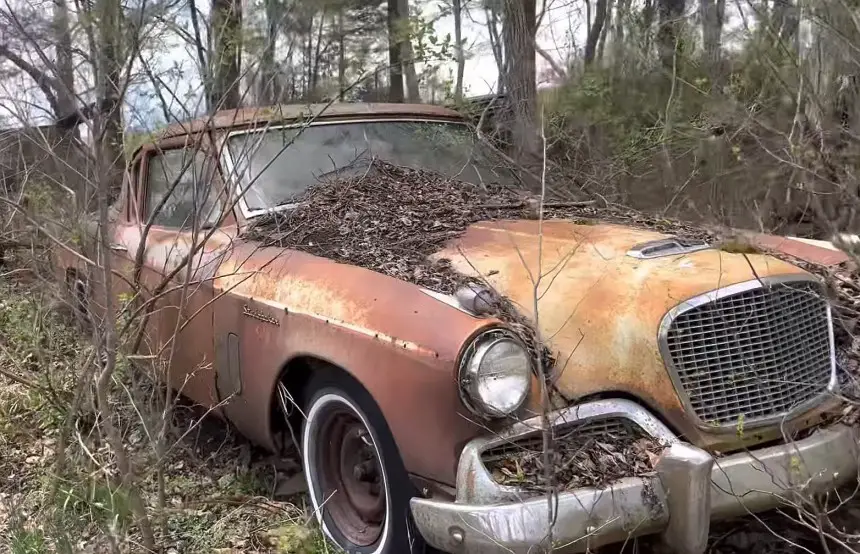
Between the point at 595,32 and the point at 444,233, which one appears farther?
the point at 595,32

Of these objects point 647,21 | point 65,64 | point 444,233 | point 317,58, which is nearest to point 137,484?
point 444,233

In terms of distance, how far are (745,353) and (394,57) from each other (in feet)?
14.6

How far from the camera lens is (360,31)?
8430 mm

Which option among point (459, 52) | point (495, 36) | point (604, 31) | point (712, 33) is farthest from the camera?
point (604, 31)

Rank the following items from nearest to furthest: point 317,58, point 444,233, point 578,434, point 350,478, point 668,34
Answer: point 578,434, point 350,478, point 444,233, point 317,58, point 668,34

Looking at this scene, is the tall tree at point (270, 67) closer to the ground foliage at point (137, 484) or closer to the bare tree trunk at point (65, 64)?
the bare tree trunk at point (65, 64)

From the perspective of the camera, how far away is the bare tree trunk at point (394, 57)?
221 inches

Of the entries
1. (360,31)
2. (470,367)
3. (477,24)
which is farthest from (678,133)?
(470,367)

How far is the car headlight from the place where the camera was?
2.29 m

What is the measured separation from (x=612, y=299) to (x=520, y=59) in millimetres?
5426

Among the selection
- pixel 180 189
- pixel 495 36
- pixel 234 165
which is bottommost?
pixel 180 189

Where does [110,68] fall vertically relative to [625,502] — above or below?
above

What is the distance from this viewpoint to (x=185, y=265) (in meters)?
3.34

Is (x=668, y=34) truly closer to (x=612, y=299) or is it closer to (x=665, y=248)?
(x=665, y=248)
